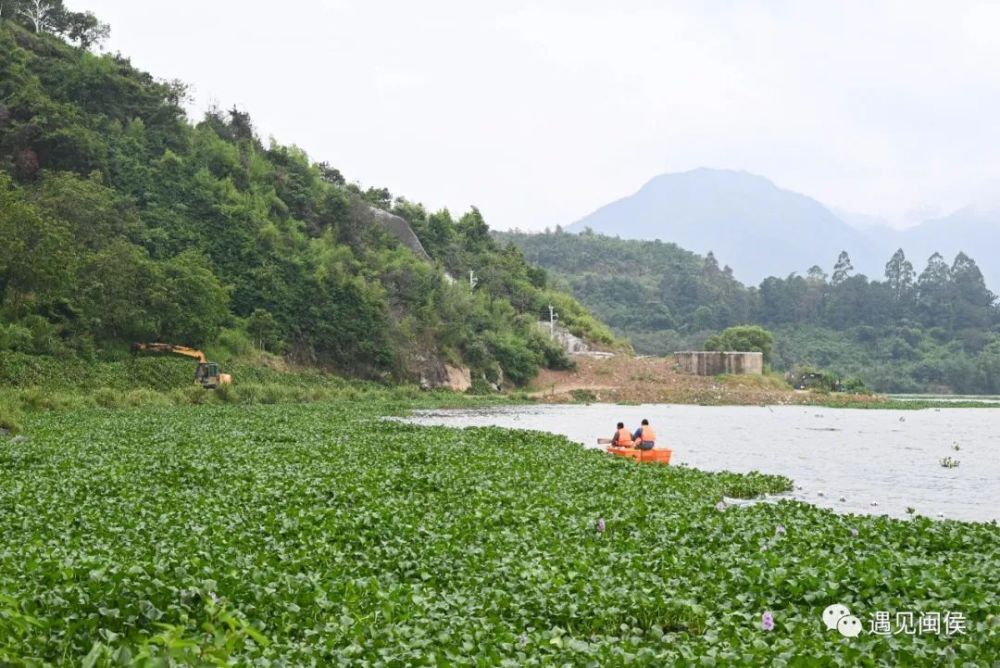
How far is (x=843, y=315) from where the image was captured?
128250 millimetres

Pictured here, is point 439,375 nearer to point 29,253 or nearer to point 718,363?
point 718,363

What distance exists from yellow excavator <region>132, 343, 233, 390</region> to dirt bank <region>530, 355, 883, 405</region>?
87.0 feet

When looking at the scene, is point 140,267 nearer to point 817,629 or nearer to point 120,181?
point 120,181

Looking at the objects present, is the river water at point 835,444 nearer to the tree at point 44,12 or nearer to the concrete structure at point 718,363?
the concrete structure at point 718,363

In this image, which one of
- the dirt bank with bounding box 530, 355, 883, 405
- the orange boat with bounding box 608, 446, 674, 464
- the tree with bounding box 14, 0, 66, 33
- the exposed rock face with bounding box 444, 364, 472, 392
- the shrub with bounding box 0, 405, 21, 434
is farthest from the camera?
the tree with bounding box 14, 0, 66, 33

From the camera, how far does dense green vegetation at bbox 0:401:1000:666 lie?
6309mm

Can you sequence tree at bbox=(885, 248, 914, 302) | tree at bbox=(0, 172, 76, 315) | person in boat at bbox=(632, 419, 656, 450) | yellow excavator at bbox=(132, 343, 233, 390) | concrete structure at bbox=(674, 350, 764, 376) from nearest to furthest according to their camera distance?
person in boat at bbox=(632, 419, 656, 450) → tree at bbox=(0, 172, 76, 315) → yellow excavator at bbox=(132, 343, 233, 390) → concrete structure at bbox=(674, 350, 764, 376) → tree at bbox=(885, 248, 914, 302)

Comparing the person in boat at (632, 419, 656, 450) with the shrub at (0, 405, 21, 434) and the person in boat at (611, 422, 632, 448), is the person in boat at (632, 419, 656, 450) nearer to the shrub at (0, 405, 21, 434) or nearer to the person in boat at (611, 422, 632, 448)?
the person in boat at (611, 422, 632, 448)

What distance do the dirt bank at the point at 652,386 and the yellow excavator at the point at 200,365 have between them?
1044 inches

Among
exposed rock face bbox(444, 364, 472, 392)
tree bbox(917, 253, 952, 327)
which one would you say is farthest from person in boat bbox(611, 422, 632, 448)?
tree bbox(917, 253, 952, 327)

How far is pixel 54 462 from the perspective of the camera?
700 inches

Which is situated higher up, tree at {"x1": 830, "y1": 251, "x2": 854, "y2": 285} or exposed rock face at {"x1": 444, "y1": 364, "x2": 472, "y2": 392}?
tree at {"x1": 830, "y1": 251, "x2": 854, "y2": 285}

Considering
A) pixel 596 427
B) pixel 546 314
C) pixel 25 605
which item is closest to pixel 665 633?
pixel 25 605

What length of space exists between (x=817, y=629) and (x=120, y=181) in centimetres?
5893
